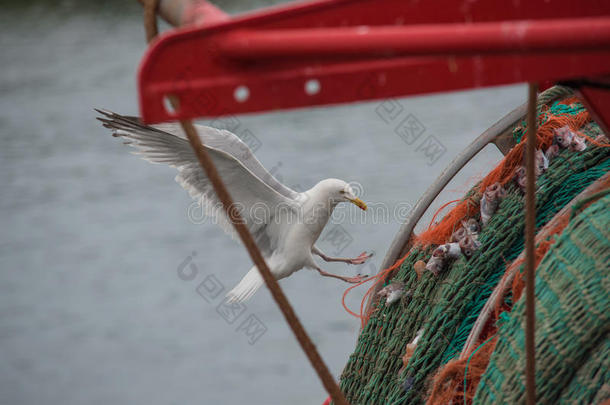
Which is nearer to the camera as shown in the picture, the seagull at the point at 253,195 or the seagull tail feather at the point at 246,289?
the seagull at the point at 253,195

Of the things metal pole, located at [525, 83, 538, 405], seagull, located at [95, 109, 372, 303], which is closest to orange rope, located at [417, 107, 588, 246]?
seagull, located at [95, 109, 372, 303]

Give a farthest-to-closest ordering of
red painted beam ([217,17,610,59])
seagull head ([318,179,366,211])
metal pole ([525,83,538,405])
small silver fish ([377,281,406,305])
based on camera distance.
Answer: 1. seagull head ([318,179,366,211])
2. small silver fish ([377,281,406,305])
3. metal pole ([525,83,538,405])
4. red painted beam ([217,17,610,59])

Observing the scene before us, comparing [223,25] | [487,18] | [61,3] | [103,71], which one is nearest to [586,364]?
[487,18]

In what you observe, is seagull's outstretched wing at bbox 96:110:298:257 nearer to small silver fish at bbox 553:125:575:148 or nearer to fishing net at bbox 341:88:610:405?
fishing net at bbox 341:88:610:405

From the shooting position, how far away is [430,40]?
1.54 ft

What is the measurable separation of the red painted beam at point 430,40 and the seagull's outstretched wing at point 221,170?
2.15 ft

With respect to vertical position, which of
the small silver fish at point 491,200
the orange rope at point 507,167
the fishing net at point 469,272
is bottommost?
the fishing net at point 469,272

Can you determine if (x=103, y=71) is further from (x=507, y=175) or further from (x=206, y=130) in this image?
(x=507, y=175)

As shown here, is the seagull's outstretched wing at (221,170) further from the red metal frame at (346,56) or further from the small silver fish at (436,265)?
the red metal frame at (346,56)

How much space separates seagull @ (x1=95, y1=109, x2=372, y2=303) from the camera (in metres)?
1.23

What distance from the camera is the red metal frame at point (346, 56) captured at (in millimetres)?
472

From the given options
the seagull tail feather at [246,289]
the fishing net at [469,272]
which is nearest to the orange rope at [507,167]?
the fishing net at [469,272]

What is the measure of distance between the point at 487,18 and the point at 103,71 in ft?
17.5

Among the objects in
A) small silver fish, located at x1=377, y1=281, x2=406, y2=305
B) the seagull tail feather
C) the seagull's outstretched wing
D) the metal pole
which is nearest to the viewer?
the metal pole
